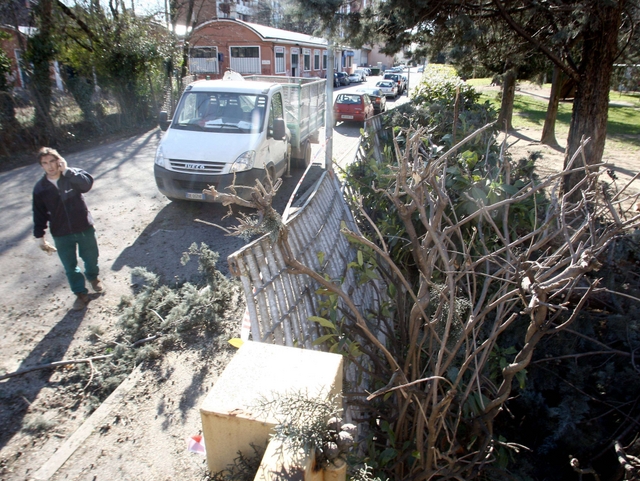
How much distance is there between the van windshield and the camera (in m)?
8.16

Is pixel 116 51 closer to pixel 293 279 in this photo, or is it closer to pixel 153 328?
pixel 153 328

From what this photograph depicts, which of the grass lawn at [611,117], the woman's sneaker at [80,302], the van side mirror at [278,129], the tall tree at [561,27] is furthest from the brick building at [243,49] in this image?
the woman's sneaker at [80,302]

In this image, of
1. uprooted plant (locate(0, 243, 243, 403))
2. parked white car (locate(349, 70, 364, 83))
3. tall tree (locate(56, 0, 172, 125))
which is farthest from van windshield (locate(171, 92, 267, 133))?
parked white car (locate(349, 70, 364, 83))

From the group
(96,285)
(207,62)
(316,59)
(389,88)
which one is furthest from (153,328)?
(316,59)

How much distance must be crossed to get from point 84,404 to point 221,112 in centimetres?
603

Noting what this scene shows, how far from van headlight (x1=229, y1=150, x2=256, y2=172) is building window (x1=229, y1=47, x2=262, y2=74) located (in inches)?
1222

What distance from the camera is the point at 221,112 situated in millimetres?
Result: 8414

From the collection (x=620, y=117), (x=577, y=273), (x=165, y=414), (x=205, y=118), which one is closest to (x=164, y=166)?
(x=205, y=118)

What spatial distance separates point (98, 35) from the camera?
1409cm

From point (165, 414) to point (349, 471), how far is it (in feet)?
7.19

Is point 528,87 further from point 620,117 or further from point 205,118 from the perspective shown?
point 205,118

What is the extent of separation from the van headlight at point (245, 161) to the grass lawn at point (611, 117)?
7318mm

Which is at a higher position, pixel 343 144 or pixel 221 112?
pixel 221 112

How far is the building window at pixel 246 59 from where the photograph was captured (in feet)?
118
